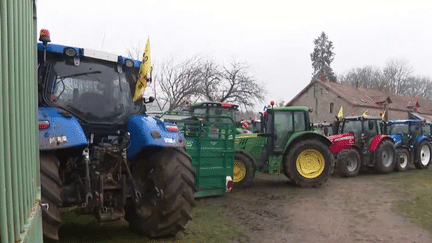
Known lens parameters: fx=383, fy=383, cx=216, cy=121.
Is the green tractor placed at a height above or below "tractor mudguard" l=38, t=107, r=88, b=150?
below

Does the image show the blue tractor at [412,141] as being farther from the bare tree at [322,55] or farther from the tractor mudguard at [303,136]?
the bare tree at [322,55]

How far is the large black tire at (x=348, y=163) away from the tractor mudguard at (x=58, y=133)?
9752 mm

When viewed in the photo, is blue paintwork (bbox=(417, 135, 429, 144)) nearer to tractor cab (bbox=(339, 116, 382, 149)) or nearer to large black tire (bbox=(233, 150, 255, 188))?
tractor cab (bbox=(339, 116, 382, 149))

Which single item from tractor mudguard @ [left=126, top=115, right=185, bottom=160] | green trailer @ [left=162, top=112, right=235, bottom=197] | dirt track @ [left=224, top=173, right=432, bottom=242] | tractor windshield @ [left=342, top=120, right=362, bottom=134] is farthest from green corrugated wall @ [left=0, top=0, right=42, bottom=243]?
tractor windshield @ [left=342, top=120, right=362, bottom=134]

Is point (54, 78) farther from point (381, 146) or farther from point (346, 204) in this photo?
point (381, 146)

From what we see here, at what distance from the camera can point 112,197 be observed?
14.8ft

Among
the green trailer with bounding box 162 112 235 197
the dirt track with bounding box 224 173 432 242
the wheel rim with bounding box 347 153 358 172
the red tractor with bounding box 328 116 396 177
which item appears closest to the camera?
the dirt track with bounding box 224 173 432 242

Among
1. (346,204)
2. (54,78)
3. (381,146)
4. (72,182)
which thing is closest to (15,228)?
(72,182)

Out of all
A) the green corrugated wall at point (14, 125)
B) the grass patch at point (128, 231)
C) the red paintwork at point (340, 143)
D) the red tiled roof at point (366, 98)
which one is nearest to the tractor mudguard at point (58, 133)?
the grass patch at point (128, 231)

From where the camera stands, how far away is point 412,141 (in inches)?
595

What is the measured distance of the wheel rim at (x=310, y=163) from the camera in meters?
10.2

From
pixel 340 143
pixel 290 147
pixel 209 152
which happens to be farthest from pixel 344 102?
pixel 209 152

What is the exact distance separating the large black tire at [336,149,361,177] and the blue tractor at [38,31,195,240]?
846 centimetres

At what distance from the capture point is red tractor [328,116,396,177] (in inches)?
484
